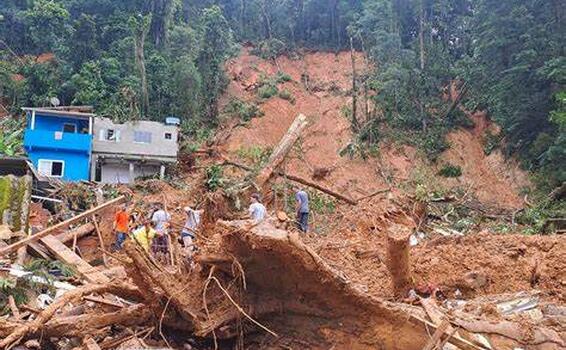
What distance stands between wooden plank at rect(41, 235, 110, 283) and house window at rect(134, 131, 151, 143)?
19.7m

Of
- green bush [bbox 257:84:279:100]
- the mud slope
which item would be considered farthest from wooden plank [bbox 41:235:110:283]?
green bush [bbox 257:84:279:100]

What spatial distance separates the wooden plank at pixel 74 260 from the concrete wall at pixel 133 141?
19.5 m

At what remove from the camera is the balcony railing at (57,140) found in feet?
92.0

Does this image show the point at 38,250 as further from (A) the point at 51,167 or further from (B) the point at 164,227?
(A) the point at 51,167

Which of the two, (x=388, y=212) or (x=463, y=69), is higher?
(x=463, y=69)

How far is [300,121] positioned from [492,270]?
21.3ft

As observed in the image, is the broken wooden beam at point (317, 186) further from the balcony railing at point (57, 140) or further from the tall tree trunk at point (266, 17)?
the tall tree trunk at point (266, 17)

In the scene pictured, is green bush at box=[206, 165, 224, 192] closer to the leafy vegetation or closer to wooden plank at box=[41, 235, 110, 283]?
wooden plank at box=[41, 235, 110, 283]

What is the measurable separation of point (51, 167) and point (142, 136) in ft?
15.8

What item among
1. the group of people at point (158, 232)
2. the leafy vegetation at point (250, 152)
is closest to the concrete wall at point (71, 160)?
the leafy vegetation at point (250, 152)

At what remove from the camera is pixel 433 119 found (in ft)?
112

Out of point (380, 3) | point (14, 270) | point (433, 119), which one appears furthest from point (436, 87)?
point (14, 270)

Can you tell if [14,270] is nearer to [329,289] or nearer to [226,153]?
[329,289]

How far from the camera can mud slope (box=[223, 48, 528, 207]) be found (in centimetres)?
3019
